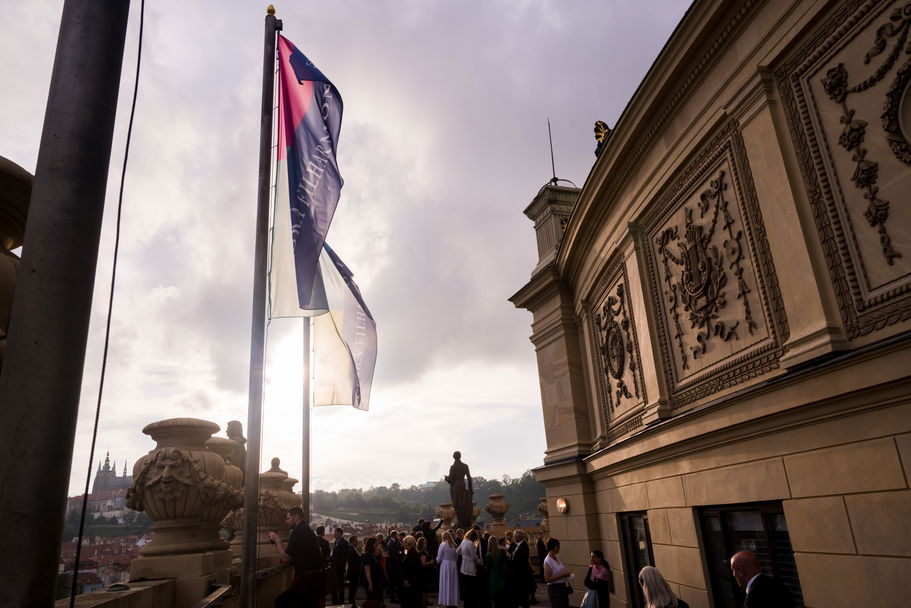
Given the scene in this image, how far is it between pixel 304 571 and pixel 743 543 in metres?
4.96

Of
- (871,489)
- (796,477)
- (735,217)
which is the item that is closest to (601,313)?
(735,217)

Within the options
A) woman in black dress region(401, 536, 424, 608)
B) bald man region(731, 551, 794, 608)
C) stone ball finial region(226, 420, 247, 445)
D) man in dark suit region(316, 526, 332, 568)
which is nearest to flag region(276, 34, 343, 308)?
man in dark suit region(316, 526, 332, 568)

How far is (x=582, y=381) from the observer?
13.1 meters

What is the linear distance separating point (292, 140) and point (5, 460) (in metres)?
5.94

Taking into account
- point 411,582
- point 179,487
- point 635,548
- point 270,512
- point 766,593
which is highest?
point 179,487

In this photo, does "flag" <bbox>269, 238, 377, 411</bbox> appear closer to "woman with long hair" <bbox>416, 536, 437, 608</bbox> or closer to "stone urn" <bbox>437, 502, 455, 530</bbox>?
"woman with long hair" <bbox>416, 536, 437, 608</bbox>

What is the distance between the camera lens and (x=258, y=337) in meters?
6.41

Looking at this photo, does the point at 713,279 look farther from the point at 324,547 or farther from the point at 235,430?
the point at 235,430

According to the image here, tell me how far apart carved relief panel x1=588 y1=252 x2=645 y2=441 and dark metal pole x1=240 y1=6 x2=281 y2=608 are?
594 cm

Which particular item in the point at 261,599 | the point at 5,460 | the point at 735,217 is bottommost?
the point at 261,599

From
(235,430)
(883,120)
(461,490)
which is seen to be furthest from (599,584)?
(461,490)

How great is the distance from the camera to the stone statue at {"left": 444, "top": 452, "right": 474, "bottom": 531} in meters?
18.4

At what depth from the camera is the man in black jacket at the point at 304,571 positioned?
22.3ft

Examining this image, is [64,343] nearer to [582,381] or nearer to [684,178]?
[684,178]
